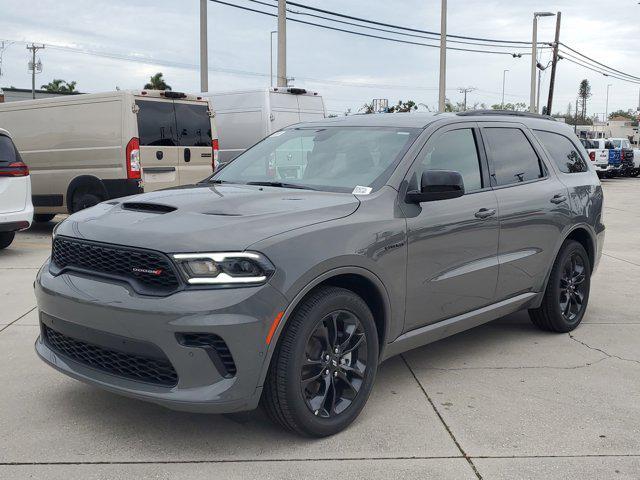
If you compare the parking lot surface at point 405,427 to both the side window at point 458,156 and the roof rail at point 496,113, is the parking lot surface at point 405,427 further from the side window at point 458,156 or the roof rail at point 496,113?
the roof rail at point 496,113

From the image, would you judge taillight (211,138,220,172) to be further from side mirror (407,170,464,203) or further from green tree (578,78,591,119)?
green tree (578,78,591,119)

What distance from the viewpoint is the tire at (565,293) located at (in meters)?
5.68

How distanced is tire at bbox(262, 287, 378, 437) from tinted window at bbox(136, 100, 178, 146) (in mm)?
7663

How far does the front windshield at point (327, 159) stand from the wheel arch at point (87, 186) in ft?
20.4

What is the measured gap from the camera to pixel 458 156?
4.86m

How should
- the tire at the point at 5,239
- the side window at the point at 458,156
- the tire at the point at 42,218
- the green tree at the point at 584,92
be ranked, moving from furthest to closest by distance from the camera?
the green tree at the point at 584,92 → the tire at the point at 42,218 → the tire at the point at 5,239 → the side window at the point at 458,156

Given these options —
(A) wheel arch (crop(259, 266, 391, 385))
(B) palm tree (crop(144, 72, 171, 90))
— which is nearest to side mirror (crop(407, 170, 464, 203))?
(A) wheel arch (crop(259, 266, 391, 385))

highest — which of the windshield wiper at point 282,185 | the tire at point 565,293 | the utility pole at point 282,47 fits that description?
the utility pole at point 282,47

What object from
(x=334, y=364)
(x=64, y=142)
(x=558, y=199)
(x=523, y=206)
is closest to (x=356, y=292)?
(x=334, y=364)

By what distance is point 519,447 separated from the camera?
3703 mm

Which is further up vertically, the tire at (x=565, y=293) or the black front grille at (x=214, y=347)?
the black front grille at (x=214, y=347)

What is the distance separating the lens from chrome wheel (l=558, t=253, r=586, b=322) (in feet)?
19.1

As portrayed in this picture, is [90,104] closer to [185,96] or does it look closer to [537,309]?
[185,96]

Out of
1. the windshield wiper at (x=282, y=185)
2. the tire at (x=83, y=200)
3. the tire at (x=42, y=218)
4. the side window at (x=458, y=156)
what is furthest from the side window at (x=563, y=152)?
the tire at (x=42, y=218)
